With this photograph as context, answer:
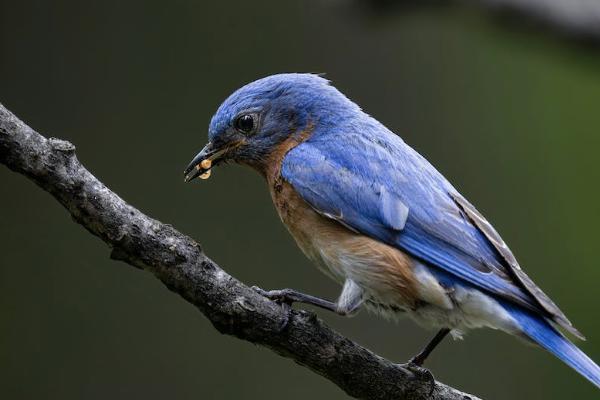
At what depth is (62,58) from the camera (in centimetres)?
672

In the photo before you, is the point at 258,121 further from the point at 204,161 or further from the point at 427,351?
the point at 427,351

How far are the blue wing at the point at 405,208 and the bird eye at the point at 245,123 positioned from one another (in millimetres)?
247

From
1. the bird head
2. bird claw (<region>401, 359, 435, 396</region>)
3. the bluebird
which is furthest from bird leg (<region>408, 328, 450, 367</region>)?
the bird head

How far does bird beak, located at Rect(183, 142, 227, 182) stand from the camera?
4.22 meters

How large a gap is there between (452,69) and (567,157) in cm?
120

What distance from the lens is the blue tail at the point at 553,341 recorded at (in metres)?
3.44

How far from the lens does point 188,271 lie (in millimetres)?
3227

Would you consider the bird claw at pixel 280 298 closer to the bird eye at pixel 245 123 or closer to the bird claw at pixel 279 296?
the bird claw at pixel 279 296

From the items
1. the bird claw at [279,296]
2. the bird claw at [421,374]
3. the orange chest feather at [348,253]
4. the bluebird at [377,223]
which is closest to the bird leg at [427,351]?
the bluebird at [377,223]

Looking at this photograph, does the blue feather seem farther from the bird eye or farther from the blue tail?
the bird eye

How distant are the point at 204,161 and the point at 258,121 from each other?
30 cm

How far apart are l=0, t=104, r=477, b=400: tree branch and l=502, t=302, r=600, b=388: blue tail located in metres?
0.50

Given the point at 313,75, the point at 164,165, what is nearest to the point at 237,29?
the point at 164,165

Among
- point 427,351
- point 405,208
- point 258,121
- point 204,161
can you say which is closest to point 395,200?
point 405,208
